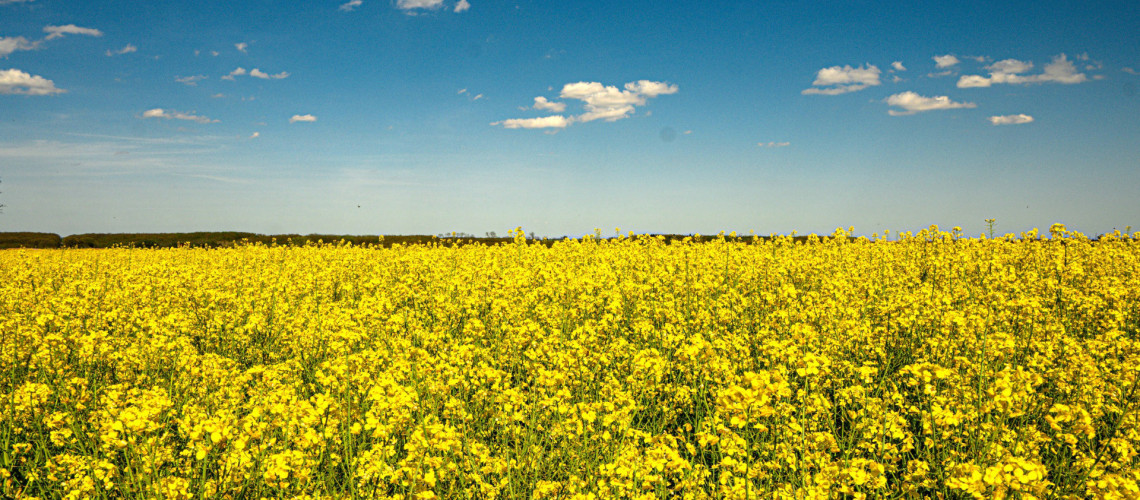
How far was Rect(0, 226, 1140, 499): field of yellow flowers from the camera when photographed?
9.77ft

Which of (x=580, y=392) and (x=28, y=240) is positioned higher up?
(x=28, y=240)

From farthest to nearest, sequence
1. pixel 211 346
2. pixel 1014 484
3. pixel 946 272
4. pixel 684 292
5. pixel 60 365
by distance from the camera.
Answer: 1. pixel 946 272
2. pixel 684 292
3. pixel 211 346
4. pixel 60 365
5. pixel 1014 484

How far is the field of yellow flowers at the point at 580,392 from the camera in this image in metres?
2.98

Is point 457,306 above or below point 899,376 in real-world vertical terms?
above

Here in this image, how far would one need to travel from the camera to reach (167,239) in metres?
31.7

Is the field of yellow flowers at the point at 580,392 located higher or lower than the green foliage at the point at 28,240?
lower

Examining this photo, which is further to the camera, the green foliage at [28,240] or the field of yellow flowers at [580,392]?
the green foliage at [28,240]

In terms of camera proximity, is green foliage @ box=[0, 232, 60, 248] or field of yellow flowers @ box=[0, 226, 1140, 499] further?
green foliage @ box=[0, 232, 60, 248]

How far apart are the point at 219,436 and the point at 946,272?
36.8ft

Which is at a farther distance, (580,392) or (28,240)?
(28,240)

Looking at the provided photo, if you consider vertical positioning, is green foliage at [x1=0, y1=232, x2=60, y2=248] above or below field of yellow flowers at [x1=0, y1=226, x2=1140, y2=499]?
above

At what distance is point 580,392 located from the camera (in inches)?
169

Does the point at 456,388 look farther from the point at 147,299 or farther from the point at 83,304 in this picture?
the point at 147,299

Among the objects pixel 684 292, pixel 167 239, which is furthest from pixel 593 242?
pixel 167 239
